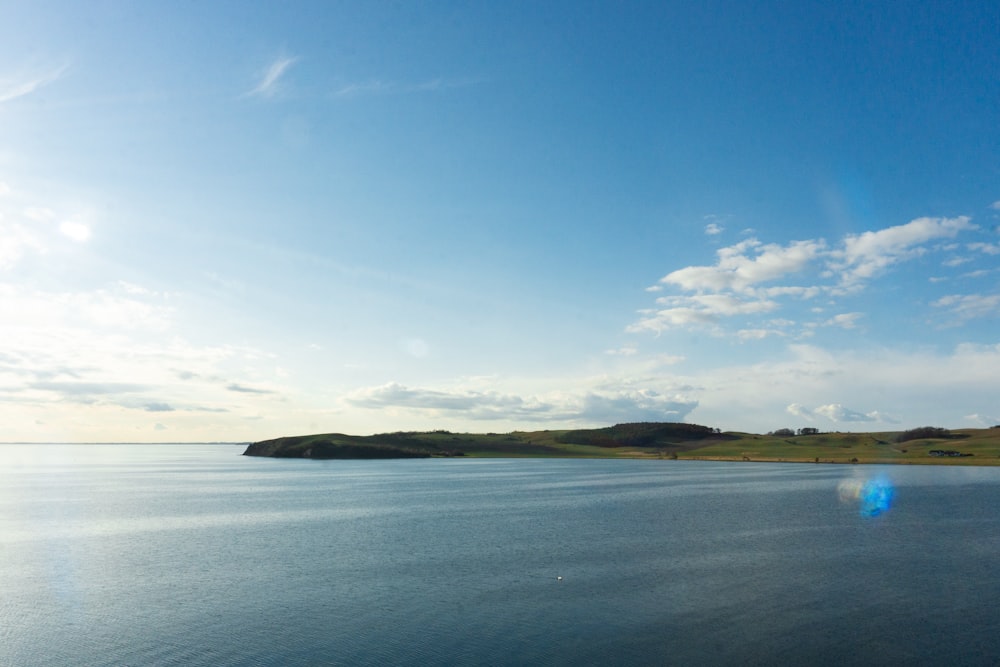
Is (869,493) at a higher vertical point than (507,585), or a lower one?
higher

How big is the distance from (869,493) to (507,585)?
262ft

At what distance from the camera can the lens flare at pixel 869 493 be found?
257 ft

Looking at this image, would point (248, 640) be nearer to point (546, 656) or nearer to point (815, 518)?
point (546, 656)

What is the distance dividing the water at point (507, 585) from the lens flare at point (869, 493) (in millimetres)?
2026

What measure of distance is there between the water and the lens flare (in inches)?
79.8

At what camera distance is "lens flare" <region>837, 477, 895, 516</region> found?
257 ft

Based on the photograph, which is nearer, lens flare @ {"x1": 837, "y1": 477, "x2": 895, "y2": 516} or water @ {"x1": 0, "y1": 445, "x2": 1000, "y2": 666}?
water @ {"x1": 0, "y1": 445, "x2": 1000, "y2": 666}

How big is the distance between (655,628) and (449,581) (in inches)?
592

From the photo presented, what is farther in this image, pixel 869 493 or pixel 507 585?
pixel 869 493

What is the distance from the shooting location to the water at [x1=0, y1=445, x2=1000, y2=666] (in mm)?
29062

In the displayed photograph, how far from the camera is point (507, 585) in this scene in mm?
40062

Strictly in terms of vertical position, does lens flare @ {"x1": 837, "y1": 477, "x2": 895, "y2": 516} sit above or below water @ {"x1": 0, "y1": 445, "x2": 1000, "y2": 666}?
above

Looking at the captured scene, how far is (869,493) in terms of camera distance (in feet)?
317

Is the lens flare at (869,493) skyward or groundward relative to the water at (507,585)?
skyward
